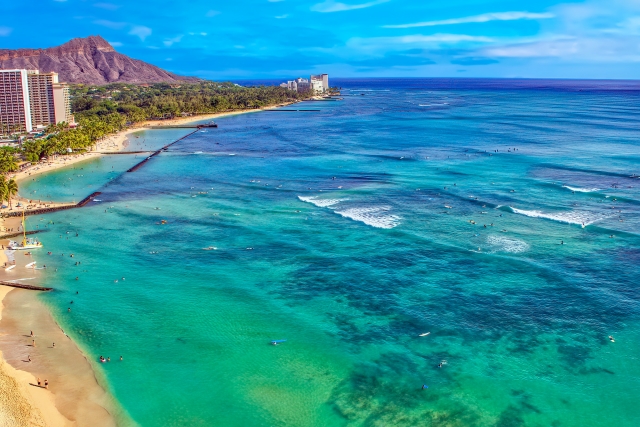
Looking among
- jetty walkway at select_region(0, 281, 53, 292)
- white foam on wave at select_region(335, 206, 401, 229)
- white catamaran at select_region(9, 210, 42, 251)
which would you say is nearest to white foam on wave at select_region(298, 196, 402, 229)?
white foam on wave at select_region(335, 206, 401, 229)

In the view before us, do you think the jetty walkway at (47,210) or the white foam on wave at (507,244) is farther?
the jetty walkway at (47,210)

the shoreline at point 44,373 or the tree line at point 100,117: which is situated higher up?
the tree line at point 100,117

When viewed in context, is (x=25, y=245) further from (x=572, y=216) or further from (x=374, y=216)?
(x=572, y=216)

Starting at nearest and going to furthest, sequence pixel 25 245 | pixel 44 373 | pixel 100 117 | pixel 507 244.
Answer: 1. pixel 44 373
2. pixel 507 244
3. pixel 25 245
4. pixel 100 117

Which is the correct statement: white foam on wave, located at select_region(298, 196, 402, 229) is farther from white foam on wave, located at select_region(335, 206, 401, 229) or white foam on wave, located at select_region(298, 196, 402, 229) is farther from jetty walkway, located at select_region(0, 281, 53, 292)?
jetty walkway, located at select_region(0, 281, 53, 292)

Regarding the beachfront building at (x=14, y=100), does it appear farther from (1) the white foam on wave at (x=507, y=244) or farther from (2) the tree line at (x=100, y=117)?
(1) the white foam on wave at (x=507, y=244)

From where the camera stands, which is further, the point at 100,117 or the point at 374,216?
the point at 100,117

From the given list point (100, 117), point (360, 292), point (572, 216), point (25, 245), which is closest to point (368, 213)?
point (360, 292)

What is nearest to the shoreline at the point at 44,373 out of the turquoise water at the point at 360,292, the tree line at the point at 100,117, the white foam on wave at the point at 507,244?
the turquoise water at the point at 360,292
